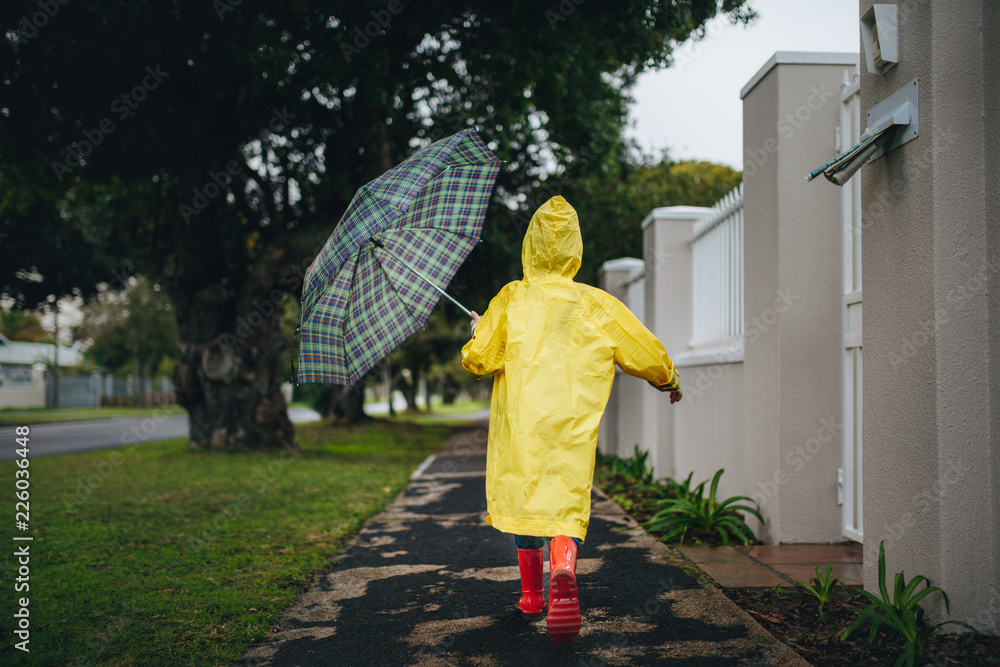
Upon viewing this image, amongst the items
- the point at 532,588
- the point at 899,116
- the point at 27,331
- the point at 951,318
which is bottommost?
the point at 532,588

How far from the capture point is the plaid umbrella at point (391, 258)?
10.8 feet

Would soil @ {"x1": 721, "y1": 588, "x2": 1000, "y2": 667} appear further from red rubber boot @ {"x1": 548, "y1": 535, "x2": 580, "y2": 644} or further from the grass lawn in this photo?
the grass lawn

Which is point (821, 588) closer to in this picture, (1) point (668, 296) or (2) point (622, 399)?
(1) point (668, 296)

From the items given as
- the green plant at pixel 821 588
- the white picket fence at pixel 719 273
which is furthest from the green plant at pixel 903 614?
the white picket fence at pixel 719 273

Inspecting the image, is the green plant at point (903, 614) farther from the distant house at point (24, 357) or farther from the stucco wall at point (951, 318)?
the distant house at point (24, 357)

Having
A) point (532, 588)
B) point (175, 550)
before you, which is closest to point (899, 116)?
point (532, 588)

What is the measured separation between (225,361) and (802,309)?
9722mm

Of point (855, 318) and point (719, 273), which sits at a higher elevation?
point (719, 273)

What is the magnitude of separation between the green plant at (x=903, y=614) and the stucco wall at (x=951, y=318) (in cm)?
7

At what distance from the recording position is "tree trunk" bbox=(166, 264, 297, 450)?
11.6 metres

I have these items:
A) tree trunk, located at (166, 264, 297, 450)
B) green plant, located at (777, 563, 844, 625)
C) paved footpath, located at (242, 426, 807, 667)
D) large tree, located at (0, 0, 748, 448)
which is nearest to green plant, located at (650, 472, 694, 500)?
paved footpath, located at (242, 426, 807, 667)

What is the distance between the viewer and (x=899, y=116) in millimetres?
3039

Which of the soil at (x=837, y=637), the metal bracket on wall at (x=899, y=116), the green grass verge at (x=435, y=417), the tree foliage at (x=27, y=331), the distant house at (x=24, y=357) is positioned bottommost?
the green grass verge at (x=435, y=417)

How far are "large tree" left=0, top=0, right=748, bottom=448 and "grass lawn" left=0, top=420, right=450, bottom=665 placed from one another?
10.2ft
